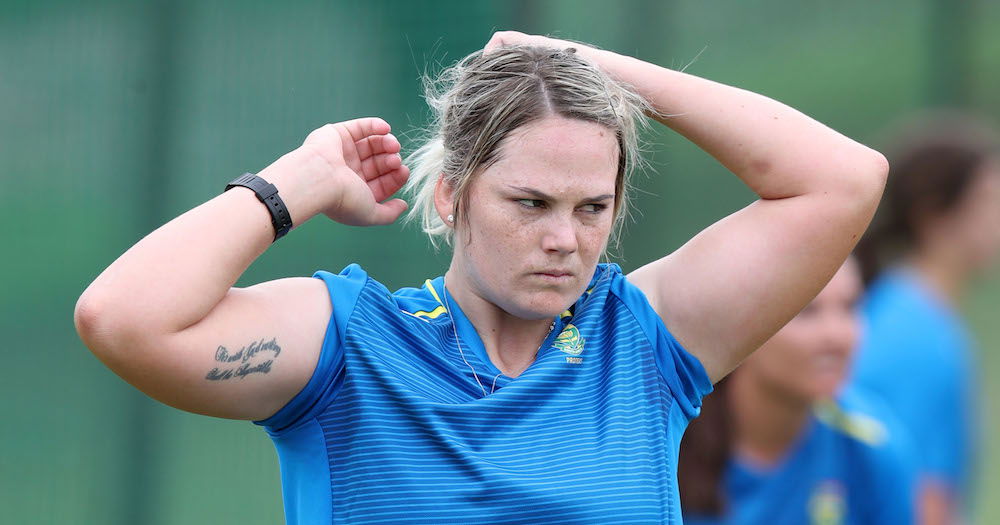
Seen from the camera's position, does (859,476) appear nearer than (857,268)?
Yes

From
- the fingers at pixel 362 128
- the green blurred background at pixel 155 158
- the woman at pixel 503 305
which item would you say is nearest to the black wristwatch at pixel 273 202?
the woman at pixel 503 305

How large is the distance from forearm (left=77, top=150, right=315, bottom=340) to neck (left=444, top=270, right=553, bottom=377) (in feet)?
1.00

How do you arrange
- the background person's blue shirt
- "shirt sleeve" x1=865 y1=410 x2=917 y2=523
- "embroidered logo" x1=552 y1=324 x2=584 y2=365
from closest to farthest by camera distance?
"embroidered logo" x1=552 y1=324 x2=584 y2=365
"shirt sleeve" x1=865 y1=410 x2=917 y2=523
the background person's blue shirt

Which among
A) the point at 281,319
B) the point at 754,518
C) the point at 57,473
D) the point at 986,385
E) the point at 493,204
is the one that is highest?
the point at 493,204

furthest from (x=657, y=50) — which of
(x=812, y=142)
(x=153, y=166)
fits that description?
(x=812, y=142)

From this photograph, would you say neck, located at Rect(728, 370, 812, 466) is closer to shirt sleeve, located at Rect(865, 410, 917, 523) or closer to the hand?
shirt sleeve, located at Rect(865, 410, 917, 523)

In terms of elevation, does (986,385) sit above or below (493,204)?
below

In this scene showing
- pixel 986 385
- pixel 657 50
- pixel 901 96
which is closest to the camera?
pixel 657 50

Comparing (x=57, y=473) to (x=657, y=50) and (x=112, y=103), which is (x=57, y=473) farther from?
(x=657, y=50)

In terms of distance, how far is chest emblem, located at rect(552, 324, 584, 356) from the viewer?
1.95m

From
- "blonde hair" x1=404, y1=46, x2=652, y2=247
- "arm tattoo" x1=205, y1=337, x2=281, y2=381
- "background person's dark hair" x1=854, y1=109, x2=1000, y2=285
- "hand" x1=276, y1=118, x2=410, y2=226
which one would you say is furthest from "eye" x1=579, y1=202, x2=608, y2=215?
"background person's dark hair" x1=854, y1=109, x2=1000, y2=285

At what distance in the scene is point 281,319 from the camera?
1841 mm

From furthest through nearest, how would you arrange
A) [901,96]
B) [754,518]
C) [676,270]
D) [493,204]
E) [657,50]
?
[901,96], [657,50], [754,518], [676,270], [493,204]

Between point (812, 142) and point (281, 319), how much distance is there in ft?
2.84
